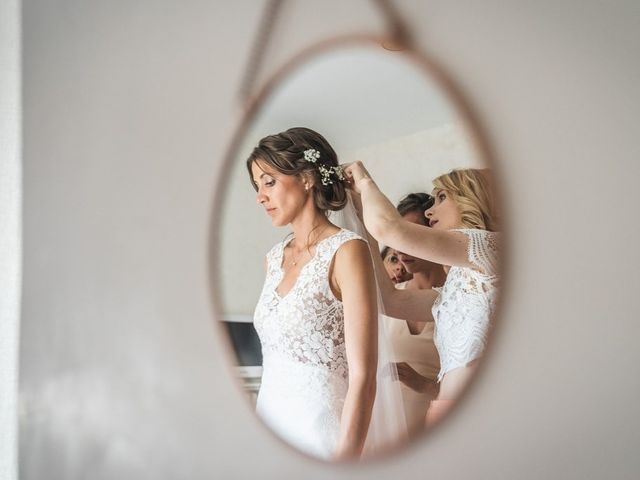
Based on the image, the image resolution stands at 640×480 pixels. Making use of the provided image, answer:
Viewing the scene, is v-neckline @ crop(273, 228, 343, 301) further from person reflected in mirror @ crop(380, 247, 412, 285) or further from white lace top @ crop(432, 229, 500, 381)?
white lace top @ crop(432, 229, 500, 381)

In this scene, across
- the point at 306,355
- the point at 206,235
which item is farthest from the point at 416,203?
the point at 206,235

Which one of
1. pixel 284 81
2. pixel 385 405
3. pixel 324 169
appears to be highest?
pixel 284 81

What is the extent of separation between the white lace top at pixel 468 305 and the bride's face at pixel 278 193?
0.30 metres

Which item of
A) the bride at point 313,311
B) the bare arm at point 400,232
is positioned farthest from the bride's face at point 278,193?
the bare arm at point 400,232

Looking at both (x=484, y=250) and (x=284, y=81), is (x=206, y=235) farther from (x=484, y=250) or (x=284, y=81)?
(x=484, y=250)

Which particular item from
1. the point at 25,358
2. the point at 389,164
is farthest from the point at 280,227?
the point at 25,358

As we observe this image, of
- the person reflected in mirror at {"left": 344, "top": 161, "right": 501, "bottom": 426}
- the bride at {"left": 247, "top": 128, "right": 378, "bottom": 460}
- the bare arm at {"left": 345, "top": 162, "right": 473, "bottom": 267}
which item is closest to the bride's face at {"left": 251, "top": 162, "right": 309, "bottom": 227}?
the bride at {"left": 247, "top": 128, "right": 378, "bottom": 460}

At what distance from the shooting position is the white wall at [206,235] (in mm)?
720

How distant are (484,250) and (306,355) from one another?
32 centimetres

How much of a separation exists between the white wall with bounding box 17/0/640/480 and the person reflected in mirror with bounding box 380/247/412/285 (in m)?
0.14

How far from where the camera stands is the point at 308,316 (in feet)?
3.18

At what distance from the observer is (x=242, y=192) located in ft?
3.61

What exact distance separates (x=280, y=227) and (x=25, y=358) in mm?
1084

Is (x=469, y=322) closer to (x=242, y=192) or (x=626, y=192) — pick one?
(x=626, y=192)
